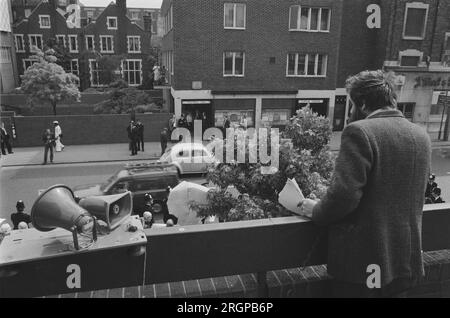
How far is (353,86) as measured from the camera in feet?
7.74

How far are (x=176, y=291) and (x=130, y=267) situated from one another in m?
0.47

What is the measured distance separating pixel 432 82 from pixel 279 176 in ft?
84.0

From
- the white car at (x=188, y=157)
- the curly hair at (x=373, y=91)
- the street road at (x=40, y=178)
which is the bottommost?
the street road at (x=40, y=178)

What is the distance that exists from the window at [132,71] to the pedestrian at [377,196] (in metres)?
47.8

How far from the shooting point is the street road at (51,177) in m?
13.6

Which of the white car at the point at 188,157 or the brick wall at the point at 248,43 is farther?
the brick wall at the point at 248,43

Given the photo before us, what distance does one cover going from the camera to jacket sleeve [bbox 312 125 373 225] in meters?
2.08

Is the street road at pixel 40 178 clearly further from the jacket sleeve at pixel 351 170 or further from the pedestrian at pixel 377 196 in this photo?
the jacket sleeve at pixel 351 170

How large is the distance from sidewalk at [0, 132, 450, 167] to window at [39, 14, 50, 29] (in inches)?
1206

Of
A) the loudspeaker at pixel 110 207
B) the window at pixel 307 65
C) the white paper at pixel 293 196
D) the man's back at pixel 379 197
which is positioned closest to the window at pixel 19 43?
the window at pixel 307 65

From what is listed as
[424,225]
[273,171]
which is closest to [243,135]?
[273,171]

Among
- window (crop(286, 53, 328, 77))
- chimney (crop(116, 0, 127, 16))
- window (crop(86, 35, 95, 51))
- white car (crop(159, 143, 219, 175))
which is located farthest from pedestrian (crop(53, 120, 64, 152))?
chimney (crop(116, 0, 127, 16))

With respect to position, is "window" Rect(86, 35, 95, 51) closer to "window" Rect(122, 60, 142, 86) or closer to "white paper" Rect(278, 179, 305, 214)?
"window" Rect(122, 60, 142, 86)

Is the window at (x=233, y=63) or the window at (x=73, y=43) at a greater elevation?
the window at (x=73, y=43)
